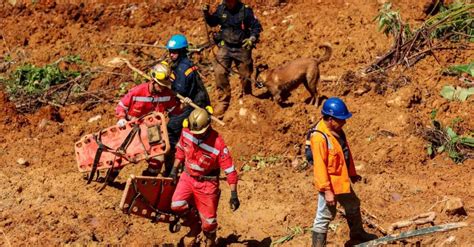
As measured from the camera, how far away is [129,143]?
8.15m

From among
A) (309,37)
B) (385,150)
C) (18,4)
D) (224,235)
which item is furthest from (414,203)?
(18,4)

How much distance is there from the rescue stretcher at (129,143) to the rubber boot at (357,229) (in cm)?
246

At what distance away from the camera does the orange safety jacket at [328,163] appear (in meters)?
6.70

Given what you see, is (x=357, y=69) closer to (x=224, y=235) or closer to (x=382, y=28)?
(x=382, y=28)

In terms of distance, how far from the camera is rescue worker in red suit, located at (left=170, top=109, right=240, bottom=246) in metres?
7.04

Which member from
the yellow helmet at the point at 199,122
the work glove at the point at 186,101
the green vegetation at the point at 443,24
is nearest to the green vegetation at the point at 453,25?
the green vegetation at the point at 443,24

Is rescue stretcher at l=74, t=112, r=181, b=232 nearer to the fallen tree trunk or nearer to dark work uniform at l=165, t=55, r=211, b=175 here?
dark work uniform at l=165, t=55, r=211, b=175

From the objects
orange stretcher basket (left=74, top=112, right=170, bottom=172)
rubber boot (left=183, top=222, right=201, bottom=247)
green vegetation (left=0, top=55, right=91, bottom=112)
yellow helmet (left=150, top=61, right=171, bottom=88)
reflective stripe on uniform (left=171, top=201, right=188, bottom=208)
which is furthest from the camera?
green vegetation (left=0, top=55, right=91, bottom=112)

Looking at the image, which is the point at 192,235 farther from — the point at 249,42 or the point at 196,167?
the point at 249,42

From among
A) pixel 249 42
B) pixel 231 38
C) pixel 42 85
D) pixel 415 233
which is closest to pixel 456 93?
pixel 249 42

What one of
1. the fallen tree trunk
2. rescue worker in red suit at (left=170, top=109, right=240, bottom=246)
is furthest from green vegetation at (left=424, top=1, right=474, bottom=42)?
rescue worker in red suit at (left=170, top=109, right=240, bottom=246)

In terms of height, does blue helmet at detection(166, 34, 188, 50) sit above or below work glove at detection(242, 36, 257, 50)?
above

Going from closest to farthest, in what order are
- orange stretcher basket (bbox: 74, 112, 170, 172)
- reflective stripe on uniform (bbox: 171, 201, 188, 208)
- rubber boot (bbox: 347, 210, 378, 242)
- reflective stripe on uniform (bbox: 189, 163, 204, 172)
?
reflective stripe on uniform (bbox: 189, 163, 204, 172) < reflective stripe on uniform (bbox: 171, 201, 188, 208) < rubber boot (bbox: 347, 210, 378, 242) < orange stretcher basket (bbox: 74, 112, 170, 172)

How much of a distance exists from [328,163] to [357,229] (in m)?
1.25
